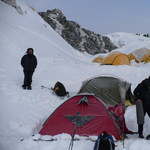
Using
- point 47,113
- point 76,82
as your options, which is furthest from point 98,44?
point 47,113

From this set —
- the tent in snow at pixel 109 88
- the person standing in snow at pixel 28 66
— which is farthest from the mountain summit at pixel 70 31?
the tent in snow at pixel 109 88

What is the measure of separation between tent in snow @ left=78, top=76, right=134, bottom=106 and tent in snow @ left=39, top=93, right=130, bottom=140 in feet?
7.03

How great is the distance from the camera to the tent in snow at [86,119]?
154 inches

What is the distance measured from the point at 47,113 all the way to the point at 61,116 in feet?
4.38

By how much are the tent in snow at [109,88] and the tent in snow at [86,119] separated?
7.03ft

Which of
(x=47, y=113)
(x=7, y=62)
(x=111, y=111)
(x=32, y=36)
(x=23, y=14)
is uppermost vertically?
(x=23, y=14)

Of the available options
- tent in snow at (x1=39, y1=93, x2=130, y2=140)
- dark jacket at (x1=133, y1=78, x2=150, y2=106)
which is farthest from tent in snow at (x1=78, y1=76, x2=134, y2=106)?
dark jacket at (x1=133, y1=78, x2=150, y2=106)

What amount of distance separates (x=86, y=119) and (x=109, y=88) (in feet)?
9.32

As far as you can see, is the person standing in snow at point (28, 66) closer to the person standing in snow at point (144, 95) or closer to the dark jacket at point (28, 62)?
the dark jacket at point (28, 62)

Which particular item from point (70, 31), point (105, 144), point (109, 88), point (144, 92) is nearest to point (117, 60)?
point (109, 88)

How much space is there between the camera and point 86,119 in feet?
13.4

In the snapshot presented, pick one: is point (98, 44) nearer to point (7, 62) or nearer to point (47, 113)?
point (7, 62)

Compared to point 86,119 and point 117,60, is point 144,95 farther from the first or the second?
point 117,60

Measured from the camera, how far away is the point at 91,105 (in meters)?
4.29
